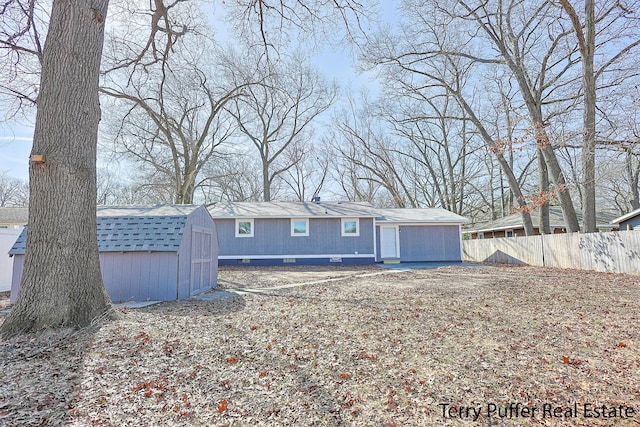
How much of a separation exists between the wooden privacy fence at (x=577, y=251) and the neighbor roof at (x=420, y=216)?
2.74m

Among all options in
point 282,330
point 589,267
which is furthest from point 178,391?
point 589,267

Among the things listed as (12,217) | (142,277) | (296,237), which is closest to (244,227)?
(296,237)

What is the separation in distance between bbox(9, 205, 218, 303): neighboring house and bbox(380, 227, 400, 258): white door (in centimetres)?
1060

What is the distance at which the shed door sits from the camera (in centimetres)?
801

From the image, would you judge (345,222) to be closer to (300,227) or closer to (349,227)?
(349,227)

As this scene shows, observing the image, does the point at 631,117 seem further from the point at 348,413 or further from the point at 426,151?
the point at 426,151

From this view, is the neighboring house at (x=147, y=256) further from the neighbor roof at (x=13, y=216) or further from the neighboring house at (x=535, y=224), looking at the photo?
the neighboring house at (x=535, y=224)

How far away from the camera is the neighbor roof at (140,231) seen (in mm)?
7344

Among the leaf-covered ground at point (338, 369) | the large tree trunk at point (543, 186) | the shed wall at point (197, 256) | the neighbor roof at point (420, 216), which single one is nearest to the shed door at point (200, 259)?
the shed wall at point (197, 256)

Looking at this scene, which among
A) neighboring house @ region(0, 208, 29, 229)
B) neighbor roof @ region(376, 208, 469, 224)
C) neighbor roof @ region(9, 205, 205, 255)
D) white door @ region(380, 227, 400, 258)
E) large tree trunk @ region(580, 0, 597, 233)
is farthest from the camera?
neighboring house @ region(0, 208, 29, 229)

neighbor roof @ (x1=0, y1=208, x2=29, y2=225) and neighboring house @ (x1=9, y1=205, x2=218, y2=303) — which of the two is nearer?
neighboring house @ (x1=9, y1=205, x2=218, y2=303)

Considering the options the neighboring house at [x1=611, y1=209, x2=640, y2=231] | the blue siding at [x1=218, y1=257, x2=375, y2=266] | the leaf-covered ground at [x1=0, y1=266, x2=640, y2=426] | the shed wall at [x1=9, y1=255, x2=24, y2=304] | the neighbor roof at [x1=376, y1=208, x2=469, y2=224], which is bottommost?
the leaf-covered ground at [x1=0, y1=266, x2=640, y2=426]

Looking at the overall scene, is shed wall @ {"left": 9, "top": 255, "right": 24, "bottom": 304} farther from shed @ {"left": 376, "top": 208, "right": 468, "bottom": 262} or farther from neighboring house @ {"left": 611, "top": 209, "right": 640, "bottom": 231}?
neighboring house @ {"left": 611, "top": 209, "right": 640, "bottom": 231}

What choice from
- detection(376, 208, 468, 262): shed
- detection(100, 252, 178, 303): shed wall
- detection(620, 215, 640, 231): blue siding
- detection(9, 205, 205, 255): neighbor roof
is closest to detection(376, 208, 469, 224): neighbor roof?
detection(376, 208, 468, 262): shed
